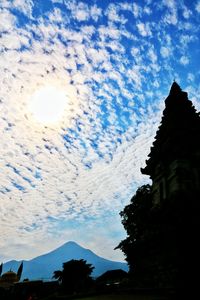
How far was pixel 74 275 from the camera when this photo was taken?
131ft

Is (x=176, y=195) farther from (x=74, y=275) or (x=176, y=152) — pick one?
(x=74, y=275)

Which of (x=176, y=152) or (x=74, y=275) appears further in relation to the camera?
(x=74, y=275)

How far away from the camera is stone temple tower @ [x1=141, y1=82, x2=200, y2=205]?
68.7ft

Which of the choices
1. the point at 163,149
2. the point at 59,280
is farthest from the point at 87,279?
the point at 163,149

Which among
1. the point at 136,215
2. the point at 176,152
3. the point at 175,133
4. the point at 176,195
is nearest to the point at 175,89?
the point at 175,133

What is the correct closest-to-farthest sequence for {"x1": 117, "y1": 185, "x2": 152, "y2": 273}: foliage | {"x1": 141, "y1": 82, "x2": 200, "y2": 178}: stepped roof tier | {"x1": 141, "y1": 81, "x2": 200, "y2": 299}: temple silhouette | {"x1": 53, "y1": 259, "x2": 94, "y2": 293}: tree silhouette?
{"x1": 141, "y1": 81, "x2": 200, "y2": 299}: temple silhouette
{"x1": 141, "y1": 82, "x2": 200, "y2": 178}: stepped roof tier
{"x1": 117, "y1": 185, "x2": 152, "y2": 273}: foliage
{"x1": 53, "y1": 259, "x2": 94, "y2": 293}: tree silhouette

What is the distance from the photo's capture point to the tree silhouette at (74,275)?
3862 centimetres

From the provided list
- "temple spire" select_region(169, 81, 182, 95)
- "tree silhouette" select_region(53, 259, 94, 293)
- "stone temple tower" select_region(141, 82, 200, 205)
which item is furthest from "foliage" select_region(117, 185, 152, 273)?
"temple spire" select_region(169, 81, 182, 95)

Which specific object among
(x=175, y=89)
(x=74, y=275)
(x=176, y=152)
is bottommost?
(x=74, y=275)

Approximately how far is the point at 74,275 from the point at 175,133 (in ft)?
87.6

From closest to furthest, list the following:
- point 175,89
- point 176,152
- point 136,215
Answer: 1. point 176,152
2. point 175,89
3. point 136,215

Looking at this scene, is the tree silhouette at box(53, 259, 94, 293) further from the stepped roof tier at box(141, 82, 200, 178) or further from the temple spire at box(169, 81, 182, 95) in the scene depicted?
the temple spire at box(169, 81, 182, 95)

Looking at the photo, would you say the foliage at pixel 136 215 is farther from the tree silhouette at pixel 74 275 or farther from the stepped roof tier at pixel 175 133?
the stepped roof tier at pixel 175 133

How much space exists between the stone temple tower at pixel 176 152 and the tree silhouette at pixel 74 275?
816 inches
